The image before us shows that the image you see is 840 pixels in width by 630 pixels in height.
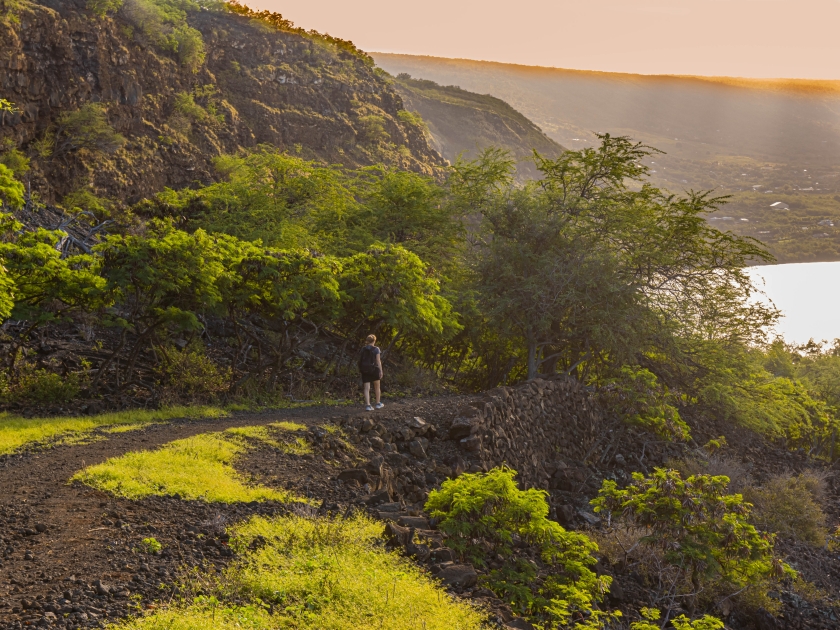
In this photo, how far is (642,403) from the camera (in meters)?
19.6

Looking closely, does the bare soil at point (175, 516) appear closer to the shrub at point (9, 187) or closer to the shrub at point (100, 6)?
the shrub at point (9, 187)

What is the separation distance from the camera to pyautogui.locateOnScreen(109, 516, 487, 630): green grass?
5469 mm

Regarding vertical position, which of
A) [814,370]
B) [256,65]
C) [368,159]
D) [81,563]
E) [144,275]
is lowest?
[814,370]

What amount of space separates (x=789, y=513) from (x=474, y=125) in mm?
86614

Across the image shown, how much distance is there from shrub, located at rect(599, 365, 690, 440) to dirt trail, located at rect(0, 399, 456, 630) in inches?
459

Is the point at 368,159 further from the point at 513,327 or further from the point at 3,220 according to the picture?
the point at 3,220

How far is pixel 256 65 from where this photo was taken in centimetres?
5562

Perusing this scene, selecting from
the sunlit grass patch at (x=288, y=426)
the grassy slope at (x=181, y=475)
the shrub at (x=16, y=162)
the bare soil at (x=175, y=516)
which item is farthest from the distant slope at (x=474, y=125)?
the grassy slope at (x=181, y=475)

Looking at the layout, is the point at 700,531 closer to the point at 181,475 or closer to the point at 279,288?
the point at 181,475

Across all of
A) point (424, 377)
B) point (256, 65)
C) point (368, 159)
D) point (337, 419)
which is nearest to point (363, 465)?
point (337, 419)

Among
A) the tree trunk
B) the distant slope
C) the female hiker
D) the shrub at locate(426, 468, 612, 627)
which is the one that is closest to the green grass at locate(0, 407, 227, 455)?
the female hiker

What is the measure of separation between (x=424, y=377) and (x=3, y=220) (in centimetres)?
1165

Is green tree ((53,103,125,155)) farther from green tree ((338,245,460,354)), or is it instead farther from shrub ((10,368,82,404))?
shrub ((10,368,82,404))

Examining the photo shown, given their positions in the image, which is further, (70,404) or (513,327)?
(513,327)
